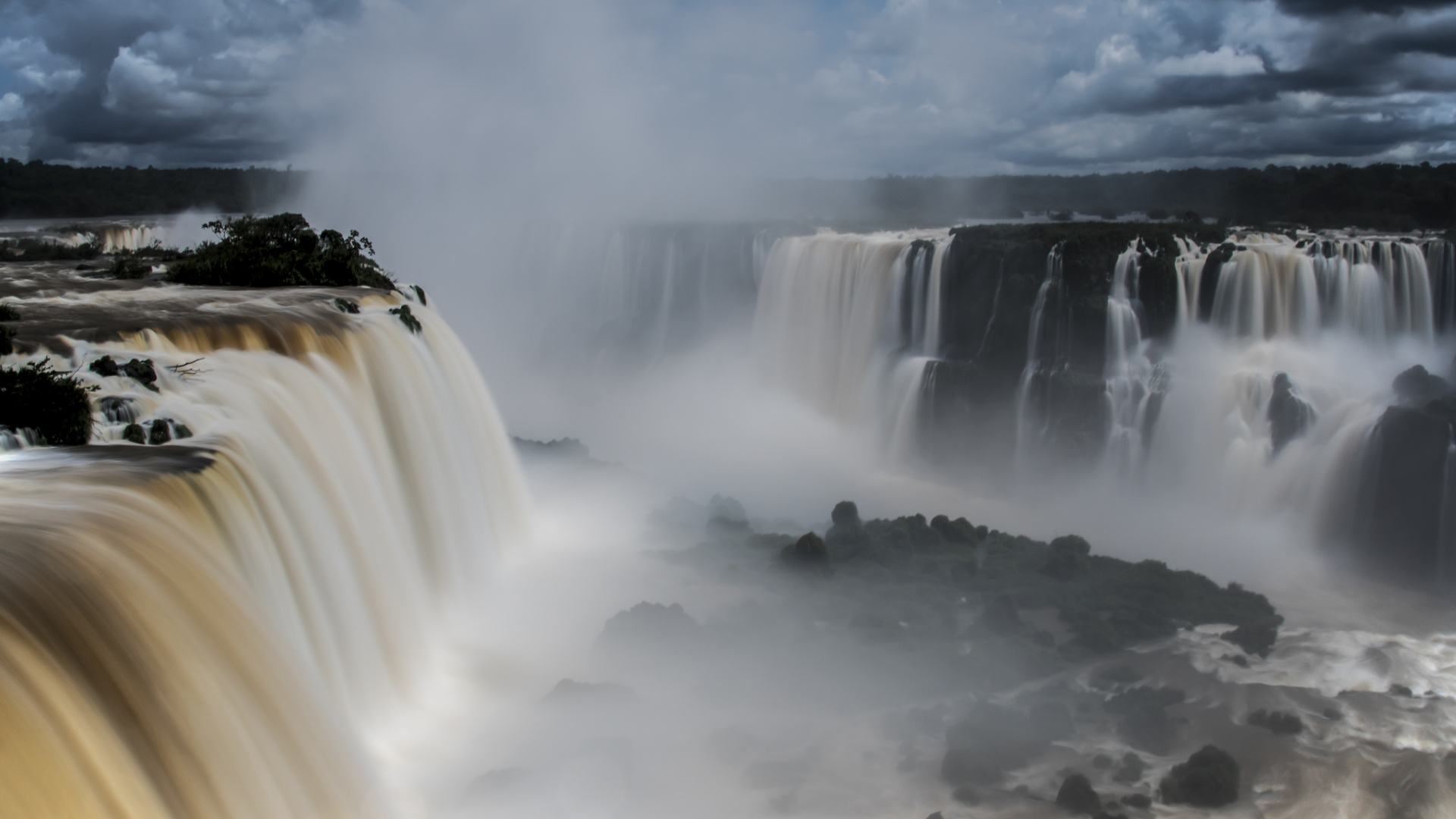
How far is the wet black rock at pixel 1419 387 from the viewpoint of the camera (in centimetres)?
1766

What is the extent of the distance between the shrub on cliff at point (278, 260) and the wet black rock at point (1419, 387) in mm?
20951

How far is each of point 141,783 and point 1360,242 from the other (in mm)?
26115

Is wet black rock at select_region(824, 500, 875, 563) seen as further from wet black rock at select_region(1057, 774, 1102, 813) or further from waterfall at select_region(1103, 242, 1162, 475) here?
waterfall at select_region(1103, 242, 1162, 475)

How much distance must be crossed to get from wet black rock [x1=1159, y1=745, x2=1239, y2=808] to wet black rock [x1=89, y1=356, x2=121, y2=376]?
12.7 metres

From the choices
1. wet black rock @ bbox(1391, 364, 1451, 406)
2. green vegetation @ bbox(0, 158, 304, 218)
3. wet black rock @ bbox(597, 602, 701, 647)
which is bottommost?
wet black rock @ bbox(597, 602, 701, 647)

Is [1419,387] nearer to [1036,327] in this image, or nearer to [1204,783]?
[1036,327]

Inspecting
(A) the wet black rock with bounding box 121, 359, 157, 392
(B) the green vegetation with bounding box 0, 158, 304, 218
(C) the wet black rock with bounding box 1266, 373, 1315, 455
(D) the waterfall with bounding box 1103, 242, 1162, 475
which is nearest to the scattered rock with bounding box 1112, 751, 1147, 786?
(A) the wet black rock with bounding box 121, 359, 157, 392

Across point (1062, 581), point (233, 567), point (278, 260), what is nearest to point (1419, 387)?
point (1062, 581)

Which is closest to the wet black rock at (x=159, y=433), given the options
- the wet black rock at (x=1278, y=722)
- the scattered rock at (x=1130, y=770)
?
the scattered rock at (x=1130, y=770)

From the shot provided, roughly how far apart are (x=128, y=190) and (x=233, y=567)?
75.0 metres

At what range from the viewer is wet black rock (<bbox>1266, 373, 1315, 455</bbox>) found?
19.4 m

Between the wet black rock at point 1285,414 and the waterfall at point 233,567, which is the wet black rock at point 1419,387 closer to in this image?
the wet black rock at point 1285,414

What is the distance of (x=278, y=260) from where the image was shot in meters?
16.6

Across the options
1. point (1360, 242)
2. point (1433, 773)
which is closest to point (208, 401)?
point (1433, 773)
